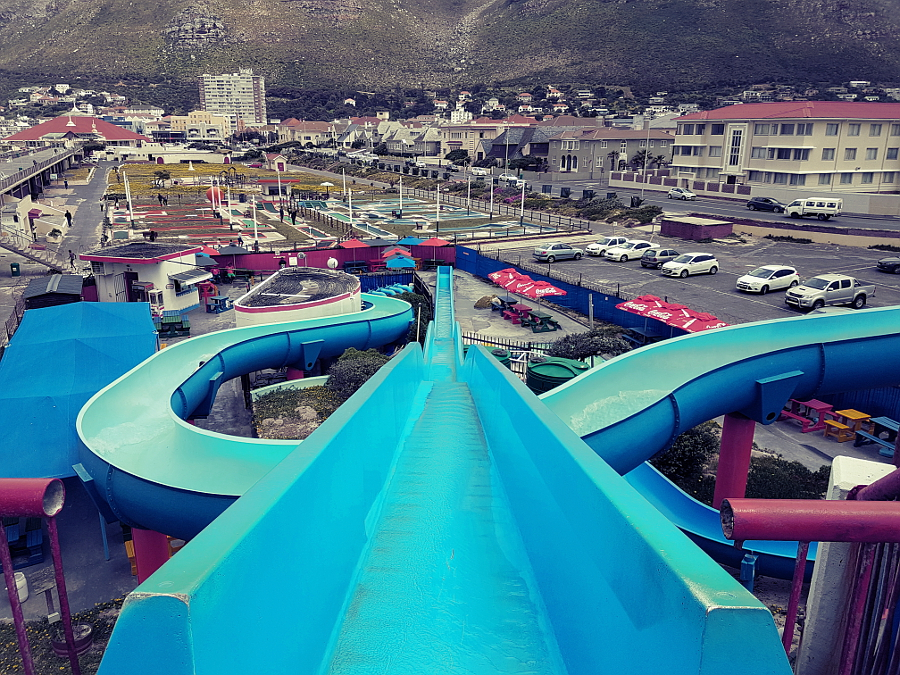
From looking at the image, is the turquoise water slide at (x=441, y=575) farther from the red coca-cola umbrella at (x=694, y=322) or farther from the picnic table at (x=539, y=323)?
the picnic table at (x=539, y=323)

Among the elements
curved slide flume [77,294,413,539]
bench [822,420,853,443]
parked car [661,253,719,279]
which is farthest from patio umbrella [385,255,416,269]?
bench [822,420,853,443]

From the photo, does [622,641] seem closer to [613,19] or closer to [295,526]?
[295,526]

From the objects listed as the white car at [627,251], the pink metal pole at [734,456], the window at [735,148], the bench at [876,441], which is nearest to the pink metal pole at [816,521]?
the pink metal pole at [734,456]

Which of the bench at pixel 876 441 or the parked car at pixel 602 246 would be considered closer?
the bench at pixel 876 441

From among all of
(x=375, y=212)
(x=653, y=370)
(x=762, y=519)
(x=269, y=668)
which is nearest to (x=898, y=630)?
(x=762, y=519)

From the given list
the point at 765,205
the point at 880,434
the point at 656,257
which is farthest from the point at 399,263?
the point at 765,205
